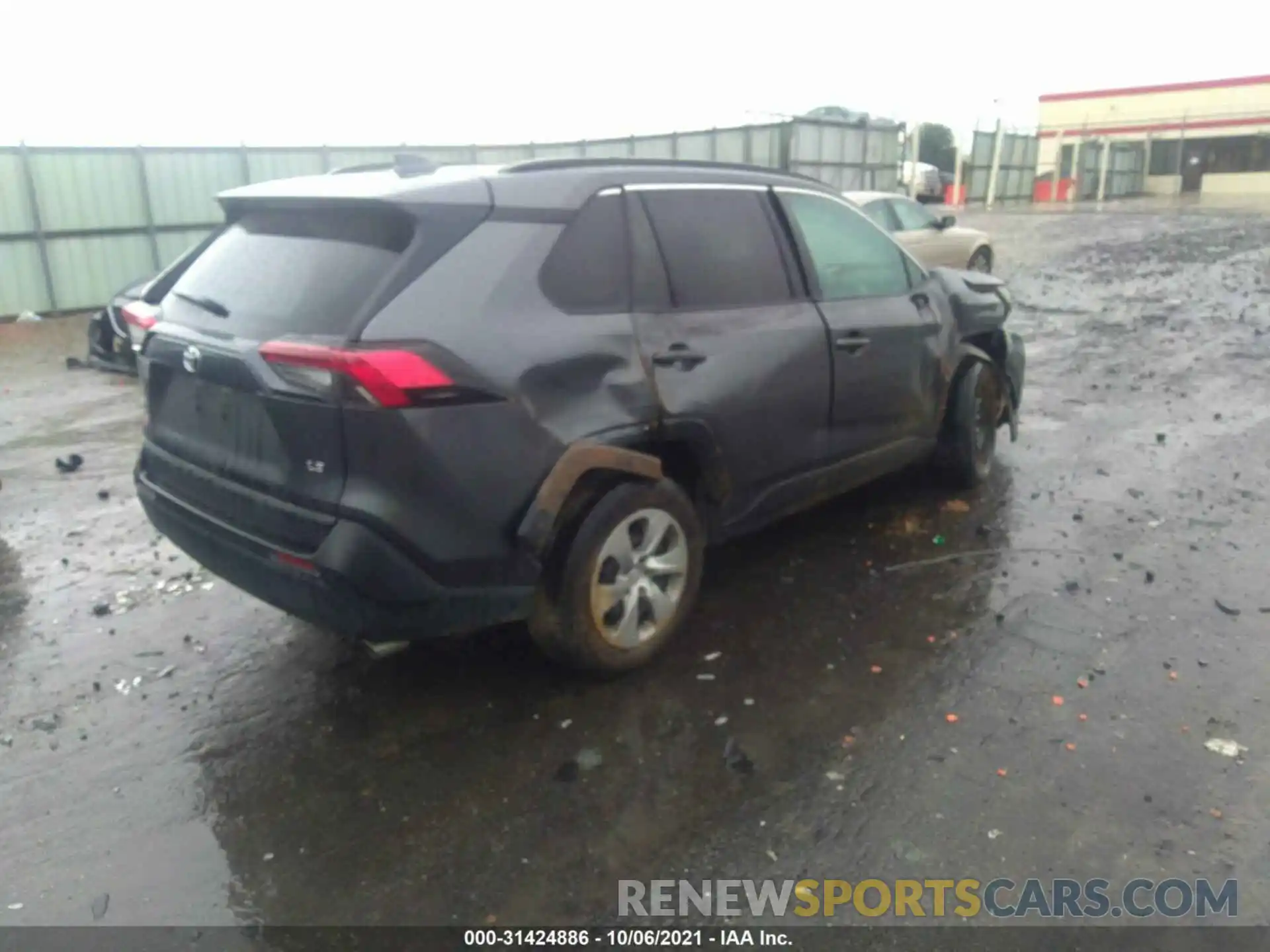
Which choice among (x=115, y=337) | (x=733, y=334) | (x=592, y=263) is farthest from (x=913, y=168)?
(x=592, y=263)

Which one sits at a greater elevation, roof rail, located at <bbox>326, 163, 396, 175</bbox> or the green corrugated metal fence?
roof rail, located at <bbox>326, 163, 396, 175</bbox>

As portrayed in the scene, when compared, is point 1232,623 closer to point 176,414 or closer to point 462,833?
point 462,833

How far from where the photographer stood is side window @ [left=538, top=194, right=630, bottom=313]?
11.6 feet

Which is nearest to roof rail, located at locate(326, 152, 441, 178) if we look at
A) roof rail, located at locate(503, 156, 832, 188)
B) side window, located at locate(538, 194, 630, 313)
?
roof rail, located at locate(503, 156, 832, 188)

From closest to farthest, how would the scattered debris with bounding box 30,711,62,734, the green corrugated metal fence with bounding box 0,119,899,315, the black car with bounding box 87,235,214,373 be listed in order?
the scattered debris with bounding box 30,711,62,734, the black car with bounding box 87,235,214,373, the green corrugated metal fence with bounding box 0,119,899,315

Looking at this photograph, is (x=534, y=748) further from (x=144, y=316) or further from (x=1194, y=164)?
(x=1194, y=164)

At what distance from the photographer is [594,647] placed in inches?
145

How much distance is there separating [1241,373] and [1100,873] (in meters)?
7.72

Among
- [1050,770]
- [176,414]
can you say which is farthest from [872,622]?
[176,414]

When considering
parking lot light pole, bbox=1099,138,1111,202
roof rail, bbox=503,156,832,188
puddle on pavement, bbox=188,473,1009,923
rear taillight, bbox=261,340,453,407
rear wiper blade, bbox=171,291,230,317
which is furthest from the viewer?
parking lot light pole, bbox=1099,138,1111,202

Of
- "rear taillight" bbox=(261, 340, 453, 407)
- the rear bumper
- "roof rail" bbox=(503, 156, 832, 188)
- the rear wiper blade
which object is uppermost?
"roof rail" bbox=(503, 156, 832, 188)

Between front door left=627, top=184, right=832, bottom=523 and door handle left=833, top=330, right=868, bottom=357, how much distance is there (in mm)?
104
